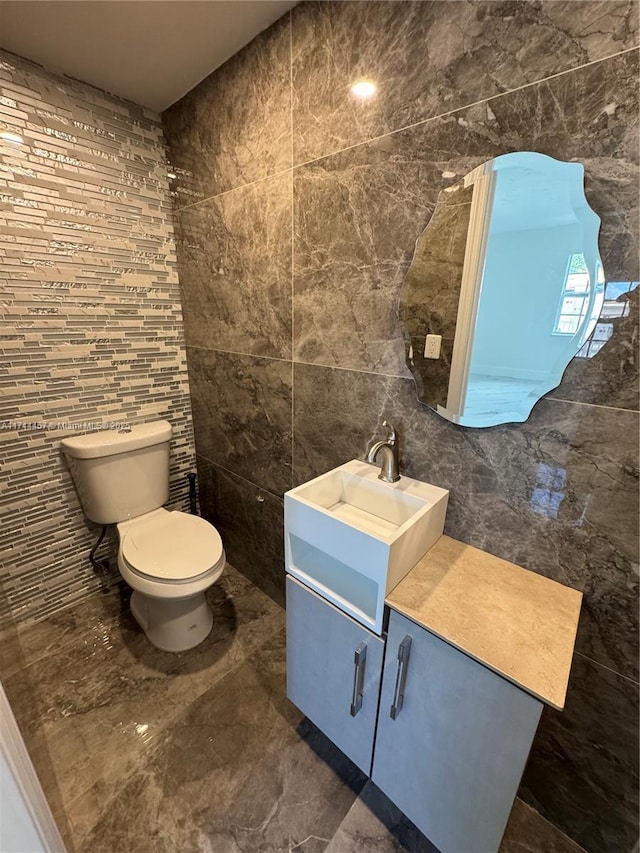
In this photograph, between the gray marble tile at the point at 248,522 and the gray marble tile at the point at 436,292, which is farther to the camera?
the gray marble tile at the point at 248,522

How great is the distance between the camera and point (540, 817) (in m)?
1.12

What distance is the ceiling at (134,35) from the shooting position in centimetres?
113

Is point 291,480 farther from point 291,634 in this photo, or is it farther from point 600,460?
point 600,460

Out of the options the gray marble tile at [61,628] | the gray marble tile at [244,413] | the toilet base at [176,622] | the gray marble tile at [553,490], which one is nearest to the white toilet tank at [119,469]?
the gray marble tile at [244,413]

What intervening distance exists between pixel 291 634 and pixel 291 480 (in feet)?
2.06

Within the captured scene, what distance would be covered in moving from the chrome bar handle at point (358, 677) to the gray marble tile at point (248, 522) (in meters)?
0.82

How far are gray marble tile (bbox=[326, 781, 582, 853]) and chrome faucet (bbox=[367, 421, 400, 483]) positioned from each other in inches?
41.1

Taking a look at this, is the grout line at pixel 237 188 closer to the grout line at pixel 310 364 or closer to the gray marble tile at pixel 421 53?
the gray marble tile at pixel 421 53

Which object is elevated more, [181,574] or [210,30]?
[210,30]

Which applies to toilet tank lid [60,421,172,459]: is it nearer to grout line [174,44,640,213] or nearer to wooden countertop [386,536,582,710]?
grout line [174,44,640,213]

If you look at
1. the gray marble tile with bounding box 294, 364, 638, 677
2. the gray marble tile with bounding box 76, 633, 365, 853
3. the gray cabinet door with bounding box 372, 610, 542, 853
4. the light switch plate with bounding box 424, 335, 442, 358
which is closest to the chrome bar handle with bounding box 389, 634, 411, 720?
the gray cabinet door with bounding box 372, 610, 542, 853

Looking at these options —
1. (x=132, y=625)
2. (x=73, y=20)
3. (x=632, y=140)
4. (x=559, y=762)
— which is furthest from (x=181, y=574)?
(x=73, y=20)

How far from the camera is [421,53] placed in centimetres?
95

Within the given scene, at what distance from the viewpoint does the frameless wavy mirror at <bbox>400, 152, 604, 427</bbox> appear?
818 millimetres
